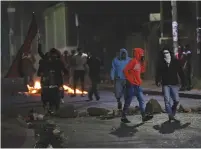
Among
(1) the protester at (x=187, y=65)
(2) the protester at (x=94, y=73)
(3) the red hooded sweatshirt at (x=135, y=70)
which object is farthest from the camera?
(1) the protester at (x=187, y=65)

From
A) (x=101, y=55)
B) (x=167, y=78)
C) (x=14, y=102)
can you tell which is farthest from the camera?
(x=101, y=55)

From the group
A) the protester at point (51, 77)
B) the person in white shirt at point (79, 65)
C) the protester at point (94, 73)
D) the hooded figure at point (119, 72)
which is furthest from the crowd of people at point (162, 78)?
the person in white shirt at point (79, 65)

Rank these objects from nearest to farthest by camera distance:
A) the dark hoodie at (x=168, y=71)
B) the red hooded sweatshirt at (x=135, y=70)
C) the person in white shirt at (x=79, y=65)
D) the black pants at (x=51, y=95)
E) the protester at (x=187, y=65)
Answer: the dark hoodie at (x=168, y=71) → the red hooded sweatshirt at (x=135, y=70) → the black pants at (x=51, y=95) → the person in white shirt at (x=79, y=65) → the protester at (x=187, y=65)

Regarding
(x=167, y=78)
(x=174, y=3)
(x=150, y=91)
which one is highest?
(x=174, y=3)

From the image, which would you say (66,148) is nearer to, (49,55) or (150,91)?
(49,55)

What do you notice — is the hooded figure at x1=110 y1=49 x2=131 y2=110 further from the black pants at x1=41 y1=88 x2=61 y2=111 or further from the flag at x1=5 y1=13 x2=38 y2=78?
the flag at x1=5 y1=13 x2=38 y2=78

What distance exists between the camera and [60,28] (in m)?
37.0

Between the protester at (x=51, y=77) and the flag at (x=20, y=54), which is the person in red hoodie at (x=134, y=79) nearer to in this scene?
the protester at (x=51, y=77)

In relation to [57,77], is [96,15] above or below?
above

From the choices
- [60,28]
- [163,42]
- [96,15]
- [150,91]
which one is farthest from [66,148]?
[60,28]

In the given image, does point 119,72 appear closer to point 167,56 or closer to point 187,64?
point 167,56

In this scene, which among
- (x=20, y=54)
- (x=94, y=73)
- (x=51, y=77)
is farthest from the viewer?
(x=94, y=73)

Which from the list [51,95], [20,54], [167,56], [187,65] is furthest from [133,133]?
[187,65]

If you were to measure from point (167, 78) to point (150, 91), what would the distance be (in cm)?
891
